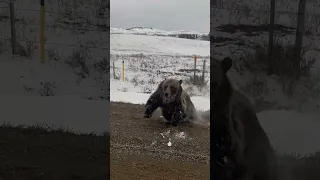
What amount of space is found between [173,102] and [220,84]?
3.82 ft

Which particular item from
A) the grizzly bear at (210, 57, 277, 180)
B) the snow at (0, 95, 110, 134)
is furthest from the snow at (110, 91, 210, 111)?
the snow at (0, 95, 110, 134)

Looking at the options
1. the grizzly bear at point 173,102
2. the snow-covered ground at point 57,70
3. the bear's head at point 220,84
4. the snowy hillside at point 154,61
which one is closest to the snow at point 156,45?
the snowy hillside at point 154,61

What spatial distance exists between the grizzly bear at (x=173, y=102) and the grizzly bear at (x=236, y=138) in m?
1.07

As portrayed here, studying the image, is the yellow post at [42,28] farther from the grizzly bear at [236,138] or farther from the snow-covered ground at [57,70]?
the grizzly bear at [236,138]

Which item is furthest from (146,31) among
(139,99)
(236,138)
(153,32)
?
(236,138)

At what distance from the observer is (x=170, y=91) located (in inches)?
123

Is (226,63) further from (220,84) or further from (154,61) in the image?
(154,61)

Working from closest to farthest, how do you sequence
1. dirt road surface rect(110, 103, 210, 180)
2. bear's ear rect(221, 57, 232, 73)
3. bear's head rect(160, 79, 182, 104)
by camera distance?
bear's ear rect(221, 57, 232, 73) → dirt road surface rect(110, 103, 210, 180) → bear's head rect(160, 79, 182, 104)

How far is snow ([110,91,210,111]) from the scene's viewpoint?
3183 millimetres

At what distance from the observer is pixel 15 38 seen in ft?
6.72

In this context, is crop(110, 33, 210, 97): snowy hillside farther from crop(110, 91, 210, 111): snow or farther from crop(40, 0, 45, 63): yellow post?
crop(40, 0, 45, 63): yellow post

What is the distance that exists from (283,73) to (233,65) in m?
0.26

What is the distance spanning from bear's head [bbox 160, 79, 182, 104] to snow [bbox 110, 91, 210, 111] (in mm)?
176

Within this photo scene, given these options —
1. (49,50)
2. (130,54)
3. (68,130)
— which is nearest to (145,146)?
(130,54)
